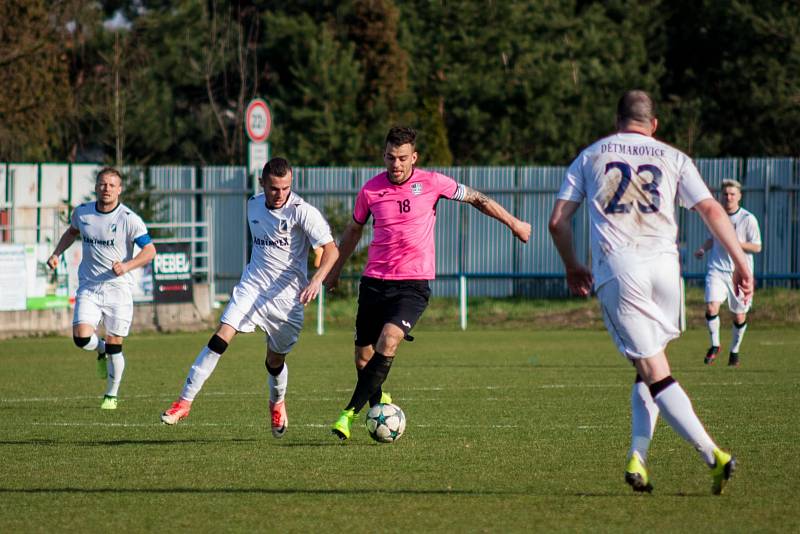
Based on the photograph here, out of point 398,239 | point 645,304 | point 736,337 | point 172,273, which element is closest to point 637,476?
point 645,304

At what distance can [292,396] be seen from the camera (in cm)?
1318

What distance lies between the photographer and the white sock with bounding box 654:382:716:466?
6.82 metres

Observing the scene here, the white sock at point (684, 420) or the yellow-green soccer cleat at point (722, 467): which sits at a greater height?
the white sock at point (684, 420)

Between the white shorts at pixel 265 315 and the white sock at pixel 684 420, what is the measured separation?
3.94 m

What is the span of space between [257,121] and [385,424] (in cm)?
1564

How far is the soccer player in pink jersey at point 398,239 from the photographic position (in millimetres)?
9844

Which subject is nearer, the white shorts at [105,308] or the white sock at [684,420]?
the white sock at [684,420]

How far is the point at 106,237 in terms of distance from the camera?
12.5 m

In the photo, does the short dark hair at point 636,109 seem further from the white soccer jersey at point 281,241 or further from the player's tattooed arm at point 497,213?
the white soccer jersey at point 281,241

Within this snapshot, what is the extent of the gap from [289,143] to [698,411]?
27265mm

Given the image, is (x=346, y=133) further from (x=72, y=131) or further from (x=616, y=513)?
(x=616, y=513)

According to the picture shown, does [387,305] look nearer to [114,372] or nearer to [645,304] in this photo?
[645,304]

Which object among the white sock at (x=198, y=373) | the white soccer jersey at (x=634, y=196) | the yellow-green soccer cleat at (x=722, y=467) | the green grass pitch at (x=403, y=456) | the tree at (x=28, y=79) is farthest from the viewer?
the tree at (x=28, y=79)

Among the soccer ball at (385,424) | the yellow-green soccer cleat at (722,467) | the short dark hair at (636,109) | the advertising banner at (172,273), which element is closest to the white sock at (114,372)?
the soccer ball at (385,424)
